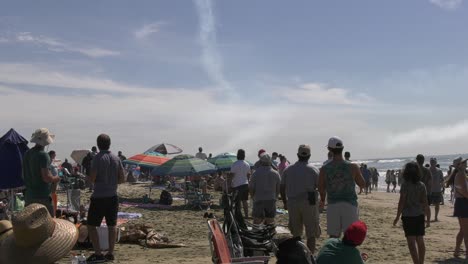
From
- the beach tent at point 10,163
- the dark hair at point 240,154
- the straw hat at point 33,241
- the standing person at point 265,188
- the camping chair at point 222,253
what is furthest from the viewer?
the dark hair at point 240,154

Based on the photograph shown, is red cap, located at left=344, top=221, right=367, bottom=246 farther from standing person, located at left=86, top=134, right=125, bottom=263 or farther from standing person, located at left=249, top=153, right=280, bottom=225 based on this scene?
standing person, located at left=249, top=153, right=280, bottom=225

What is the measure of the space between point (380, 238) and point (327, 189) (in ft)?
15.3

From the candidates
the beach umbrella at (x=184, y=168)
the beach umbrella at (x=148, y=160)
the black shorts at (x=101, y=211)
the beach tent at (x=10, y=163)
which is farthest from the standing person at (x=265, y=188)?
the beach umbrella at (x=148, y=160)

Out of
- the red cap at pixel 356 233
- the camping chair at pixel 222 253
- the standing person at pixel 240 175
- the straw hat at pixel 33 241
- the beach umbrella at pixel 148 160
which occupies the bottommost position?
the camping chair at pixel 222 253

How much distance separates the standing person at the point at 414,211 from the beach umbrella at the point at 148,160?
42.1 ft

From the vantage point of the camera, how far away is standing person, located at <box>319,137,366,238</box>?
6.16 meters

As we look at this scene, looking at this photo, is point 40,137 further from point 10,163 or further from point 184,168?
point 184,168

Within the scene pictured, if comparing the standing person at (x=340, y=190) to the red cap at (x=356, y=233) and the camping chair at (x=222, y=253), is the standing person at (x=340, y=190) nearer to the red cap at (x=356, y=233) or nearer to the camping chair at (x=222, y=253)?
the camping chair at (x=222, y=253)

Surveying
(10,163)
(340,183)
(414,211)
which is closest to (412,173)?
(414,211)

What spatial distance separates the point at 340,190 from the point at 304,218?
1.02 m

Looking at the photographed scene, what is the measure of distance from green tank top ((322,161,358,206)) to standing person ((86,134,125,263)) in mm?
2849

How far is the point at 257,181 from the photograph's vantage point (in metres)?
8.61

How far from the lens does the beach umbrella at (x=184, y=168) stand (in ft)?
53.2

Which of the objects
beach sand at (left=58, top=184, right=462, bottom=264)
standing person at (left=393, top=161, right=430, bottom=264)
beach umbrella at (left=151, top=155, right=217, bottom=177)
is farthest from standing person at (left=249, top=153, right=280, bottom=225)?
beach umbrella at (left=151, top=155, right=217, bottom=177)
